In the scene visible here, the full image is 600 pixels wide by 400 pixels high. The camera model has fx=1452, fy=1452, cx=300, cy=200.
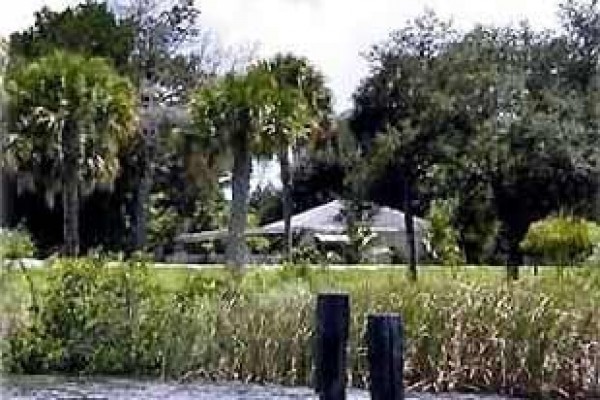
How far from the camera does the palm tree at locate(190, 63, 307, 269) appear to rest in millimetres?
28531

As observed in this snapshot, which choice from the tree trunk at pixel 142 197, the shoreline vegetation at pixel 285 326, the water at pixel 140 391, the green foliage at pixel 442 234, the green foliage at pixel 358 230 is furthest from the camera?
the tree trunk at pixel 142 197

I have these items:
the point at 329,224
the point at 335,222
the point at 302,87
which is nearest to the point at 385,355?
the point at 302,87

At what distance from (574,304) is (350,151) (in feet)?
97.8

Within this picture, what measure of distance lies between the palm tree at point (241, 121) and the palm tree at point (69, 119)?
1.68 m

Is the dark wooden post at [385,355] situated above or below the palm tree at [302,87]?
below

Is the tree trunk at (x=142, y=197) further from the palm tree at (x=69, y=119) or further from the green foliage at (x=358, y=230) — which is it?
the palm tree at (x=69, y=119)

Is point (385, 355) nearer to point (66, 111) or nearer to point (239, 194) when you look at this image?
point (66, 111)

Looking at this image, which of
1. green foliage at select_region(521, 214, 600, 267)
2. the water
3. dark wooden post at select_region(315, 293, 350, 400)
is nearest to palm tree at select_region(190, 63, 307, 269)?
green foliage at select_region(521, 214, 600, 267)

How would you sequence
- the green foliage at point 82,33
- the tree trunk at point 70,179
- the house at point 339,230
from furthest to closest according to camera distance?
the house at point 339,230 < the green foliage at point 82,33 < the tree trunk at point 70,179

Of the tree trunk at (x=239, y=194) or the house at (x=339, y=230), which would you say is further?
the house at (x=339, y=230)

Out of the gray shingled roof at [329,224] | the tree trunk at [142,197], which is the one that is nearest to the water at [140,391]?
the tree trunk at [142,197]

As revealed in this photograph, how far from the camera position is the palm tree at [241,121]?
93.6ft

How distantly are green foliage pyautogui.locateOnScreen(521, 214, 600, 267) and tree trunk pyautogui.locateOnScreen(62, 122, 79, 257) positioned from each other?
9.38 metres

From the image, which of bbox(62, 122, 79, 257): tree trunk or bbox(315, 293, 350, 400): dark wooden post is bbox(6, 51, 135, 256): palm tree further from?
bbox(315, 293, 350, 400): dark wooden post
